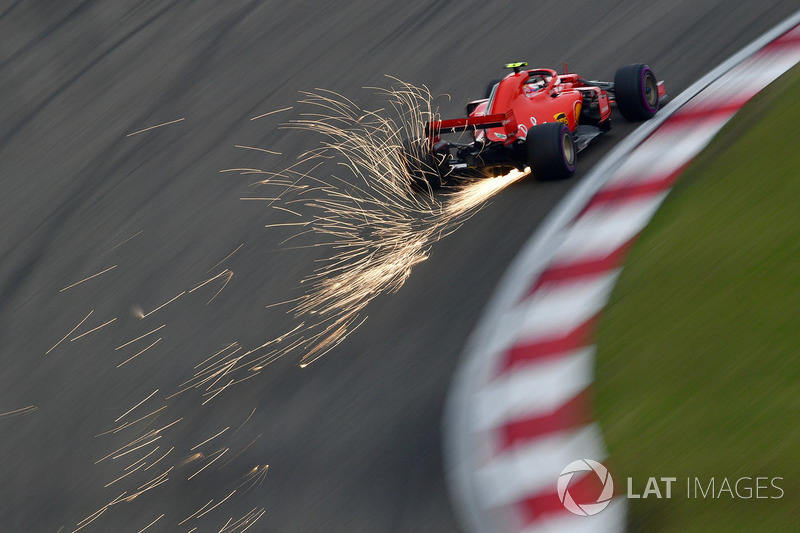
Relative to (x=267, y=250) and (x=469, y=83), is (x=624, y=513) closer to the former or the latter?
(x=267, y=250)

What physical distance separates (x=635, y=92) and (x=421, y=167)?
1.62 m

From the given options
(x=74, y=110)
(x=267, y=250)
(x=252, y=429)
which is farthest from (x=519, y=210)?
(x=74, y=110)

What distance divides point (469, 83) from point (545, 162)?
99.9 inches

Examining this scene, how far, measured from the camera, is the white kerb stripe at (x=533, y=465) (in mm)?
3682

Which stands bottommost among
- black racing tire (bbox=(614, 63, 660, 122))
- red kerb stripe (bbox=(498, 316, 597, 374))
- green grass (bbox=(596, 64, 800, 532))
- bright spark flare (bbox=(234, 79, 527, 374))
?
green grass (bbox=(596, 64, 800, 532))

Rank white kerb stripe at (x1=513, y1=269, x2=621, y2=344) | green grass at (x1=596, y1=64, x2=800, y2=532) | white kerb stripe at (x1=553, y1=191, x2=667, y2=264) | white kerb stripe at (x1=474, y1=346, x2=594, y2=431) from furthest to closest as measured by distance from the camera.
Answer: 1. white kerb stripe at (x1=553, y1=191, x2=667, y2=264)
2. white kerb stripe at (x1=513, y1=269, x2=621, y2=344)
3. white kerb stripe at (x1=474, y1=346, x2=594, y2=431)
4. green grass at (x1=596, y1=64, x2=800, y2=532)

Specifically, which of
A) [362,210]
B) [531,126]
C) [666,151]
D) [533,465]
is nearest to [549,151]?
[531,126]

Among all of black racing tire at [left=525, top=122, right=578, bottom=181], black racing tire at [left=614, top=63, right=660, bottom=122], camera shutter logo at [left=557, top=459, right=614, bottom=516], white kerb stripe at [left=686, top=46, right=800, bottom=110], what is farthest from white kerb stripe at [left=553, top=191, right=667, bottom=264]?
camera shutter logo at [left=557, top=459, right=614, bottom=516]

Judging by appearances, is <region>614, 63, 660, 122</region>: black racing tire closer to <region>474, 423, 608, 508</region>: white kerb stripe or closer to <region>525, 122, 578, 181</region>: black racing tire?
<region>525, 122, 578, 181</region>: black racing tire

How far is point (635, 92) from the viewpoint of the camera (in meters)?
6.94

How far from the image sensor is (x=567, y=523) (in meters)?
3.46

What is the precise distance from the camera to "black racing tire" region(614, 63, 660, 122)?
6957mm

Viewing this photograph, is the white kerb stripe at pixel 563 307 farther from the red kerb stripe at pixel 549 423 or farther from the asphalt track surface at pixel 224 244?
the red kerb stripe at pixel 549 423

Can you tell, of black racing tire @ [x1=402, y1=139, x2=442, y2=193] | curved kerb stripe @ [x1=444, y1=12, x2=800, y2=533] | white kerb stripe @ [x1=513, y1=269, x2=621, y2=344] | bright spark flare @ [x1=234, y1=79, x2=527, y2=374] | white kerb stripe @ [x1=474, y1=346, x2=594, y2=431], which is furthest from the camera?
black racing tire @ [x1=402, y1=139, x2=442, y2=193]
